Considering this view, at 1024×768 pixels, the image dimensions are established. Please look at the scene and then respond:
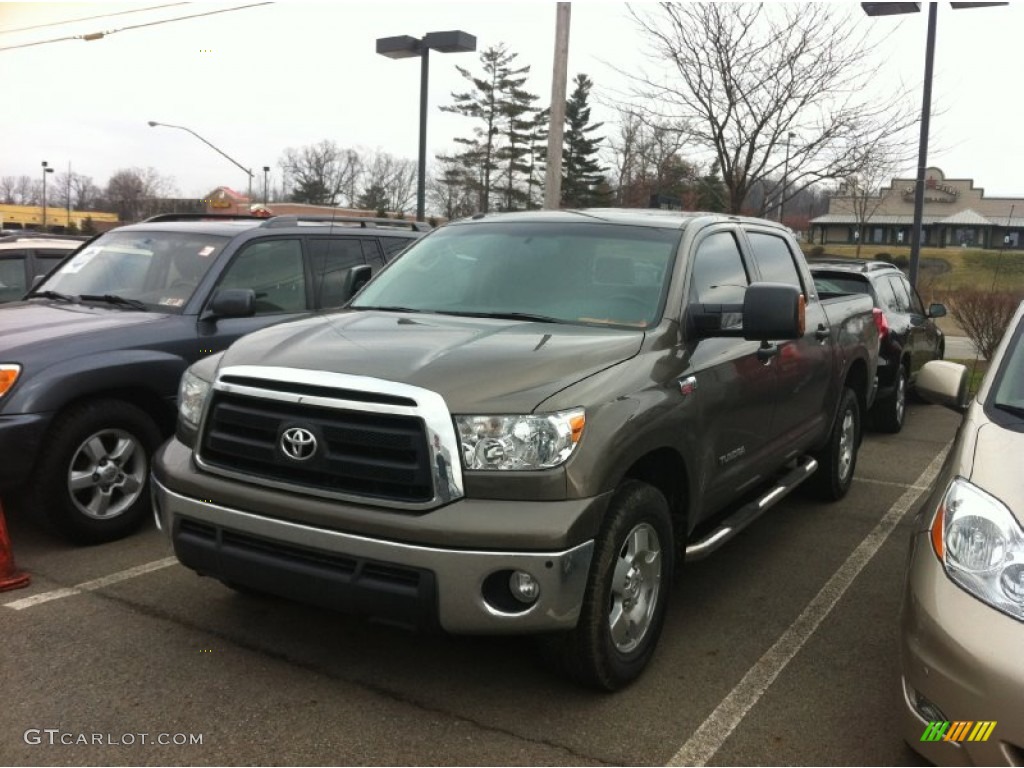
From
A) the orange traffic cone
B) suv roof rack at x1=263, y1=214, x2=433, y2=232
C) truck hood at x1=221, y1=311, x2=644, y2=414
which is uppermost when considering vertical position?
suv roof rack at x1=263, y1=214, x2=433, y2=232

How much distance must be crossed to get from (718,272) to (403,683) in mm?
2476

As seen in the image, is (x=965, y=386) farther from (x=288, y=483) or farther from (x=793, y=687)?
(x=288, y=483)

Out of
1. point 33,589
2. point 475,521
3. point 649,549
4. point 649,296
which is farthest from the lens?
point 33,589

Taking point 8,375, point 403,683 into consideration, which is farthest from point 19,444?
point 403,683

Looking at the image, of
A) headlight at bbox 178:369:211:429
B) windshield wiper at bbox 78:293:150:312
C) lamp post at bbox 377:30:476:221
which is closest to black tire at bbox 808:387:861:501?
headlight at bbox 178:369:211:429

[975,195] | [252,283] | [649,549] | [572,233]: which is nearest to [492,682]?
[649,549]

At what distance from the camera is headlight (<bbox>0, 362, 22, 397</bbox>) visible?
4.53 metres

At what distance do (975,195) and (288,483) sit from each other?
240 ft

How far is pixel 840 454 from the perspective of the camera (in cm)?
625

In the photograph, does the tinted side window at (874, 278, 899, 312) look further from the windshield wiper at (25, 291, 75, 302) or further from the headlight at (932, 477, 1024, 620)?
the windshield wiper at (25, 291, 75, 302)

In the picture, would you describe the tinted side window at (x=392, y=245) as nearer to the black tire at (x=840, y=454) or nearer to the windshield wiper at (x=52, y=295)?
the windshield wiper at (x=52, y=295)

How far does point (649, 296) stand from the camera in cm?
396

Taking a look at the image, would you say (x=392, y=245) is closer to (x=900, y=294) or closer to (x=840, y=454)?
(x=840, y=454)

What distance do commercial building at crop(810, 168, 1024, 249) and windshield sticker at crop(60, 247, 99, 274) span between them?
55.7m
